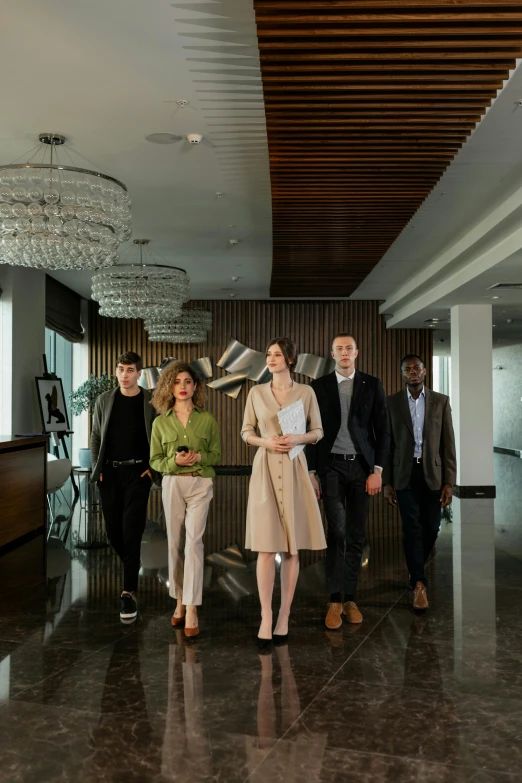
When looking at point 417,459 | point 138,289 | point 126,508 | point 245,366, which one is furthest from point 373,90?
point 245,366

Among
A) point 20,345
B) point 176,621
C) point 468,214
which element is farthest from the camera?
point 20,345

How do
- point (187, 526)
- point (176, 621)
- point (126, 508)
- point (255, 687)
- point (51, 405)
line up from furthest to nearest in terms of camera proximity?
point (51, 405)
point (126, 508)
point (176, 621)
point (187, 526)
point (255, 687)

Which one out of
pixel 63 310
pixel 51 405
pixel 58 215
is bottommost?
pixel 51 405

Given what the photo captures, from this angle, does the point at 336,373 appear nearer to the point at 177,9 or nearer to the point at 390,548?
the point at 177,9

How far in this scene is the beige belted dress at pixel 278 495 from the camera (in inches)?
177

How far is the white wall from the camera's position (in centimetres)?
2342

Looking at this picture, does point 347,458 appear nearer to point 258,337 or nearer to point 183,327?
point 183,327

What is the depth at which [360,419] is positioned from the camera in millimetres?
5102

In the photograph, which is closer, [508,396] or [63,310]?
[63,310]

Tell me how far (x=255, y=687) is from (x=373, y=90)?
3608mm

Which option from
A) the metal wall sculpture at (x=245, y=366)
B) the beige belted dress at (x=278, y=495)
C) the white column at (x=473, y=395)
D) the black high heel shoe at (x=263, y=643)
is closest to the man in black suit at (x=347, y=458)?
the beige belted dress at (x=278, y=495)

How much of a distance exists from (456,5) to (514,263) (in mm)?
5734

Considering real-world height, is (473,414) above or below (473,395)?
below

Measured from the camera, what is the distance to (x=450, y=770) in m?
2.99
